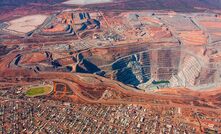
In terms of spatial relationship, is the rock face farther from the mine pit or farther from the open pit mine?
the open pit mine

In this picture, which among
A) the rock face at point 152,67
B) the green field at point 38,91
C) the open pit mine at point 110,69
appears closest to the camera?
the open pit mine at point 110,69

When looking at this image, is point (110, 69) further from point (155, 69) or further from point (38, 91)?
point (38, 91)

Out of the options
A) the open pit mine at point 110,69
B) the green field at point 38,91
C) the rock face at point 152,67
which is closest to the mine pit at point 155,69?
the rock face at point 152,67

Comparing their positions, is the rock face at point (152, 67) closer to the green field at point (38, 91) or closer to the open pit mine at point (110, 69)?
the open pit mine at point (110, 69)

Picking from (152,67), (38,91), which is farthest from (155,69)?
(38,91)

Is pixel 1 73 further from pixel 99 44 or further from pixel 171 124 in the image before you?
pixel 171 124

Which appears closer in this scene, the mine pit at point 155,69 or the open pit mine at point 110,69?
the open pit mine at point 110,69
